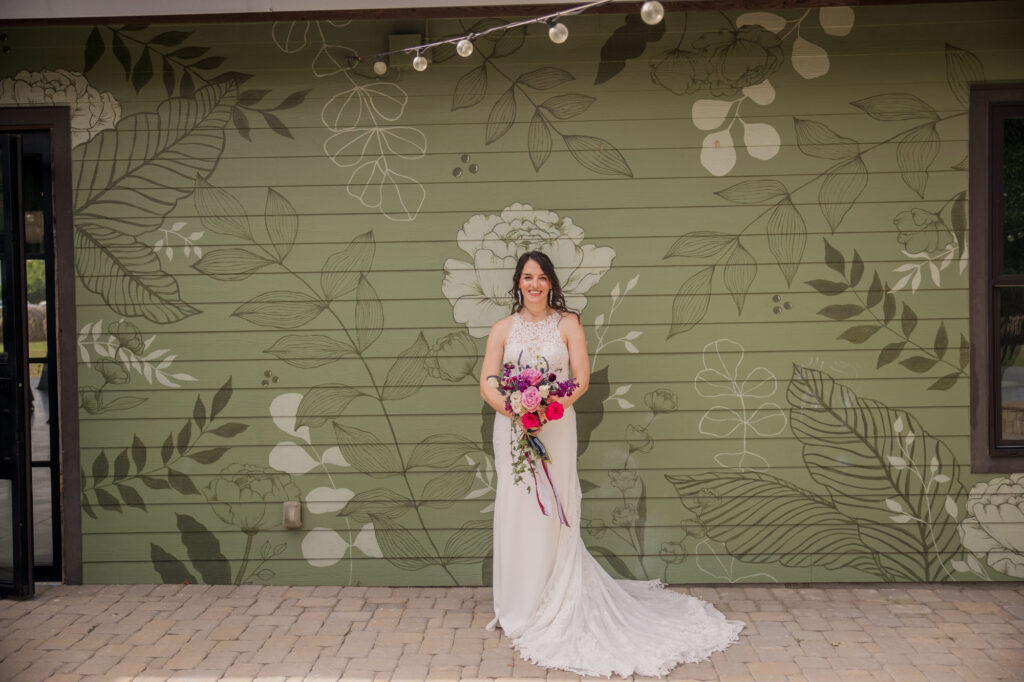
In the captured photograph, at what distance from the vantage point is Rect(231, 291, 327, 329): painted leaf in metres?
4.65

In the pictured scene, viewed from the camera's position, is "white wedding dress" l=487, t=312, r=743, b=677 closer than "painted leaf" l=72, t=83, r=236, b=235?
Yes

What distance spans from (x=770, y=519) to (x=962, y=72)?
9.16 feet

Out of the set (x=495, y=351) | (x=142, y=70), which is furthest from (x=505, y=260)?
(x=142, y=70)

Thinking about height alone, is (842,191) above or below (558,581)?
above

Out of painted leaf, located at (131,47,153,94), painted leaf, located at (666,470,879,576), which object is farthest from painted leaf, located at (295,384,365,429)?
painted leaf, located at (131,47,153,94)

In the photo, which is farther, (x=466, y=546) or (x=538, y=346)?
(x=466, y=546)

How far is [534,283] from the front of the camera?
13.4ft

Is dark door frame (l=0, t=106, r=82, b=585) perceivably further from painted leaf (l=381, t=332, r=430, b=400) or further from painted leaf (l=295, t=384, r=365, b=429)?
painted leaf (l=381, t=332, r=430, b=400)

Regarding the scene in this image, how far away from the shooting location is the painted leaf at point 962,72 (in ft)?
14.8

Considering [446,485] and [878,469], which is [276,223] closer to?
[446,485]

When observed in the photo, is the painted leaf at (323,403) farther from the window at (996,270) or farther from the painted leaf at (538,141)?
the window at (996,270)

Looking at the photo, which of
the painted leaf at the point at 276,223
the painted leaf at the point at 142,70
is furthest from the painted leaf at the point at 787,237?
the painted leaf at the point at 142,70

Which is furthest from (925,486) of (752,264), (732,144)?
(732,144)

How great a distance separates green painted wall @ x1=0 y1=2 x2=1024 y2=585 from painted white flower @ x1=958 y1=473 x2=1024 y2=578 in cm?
2
